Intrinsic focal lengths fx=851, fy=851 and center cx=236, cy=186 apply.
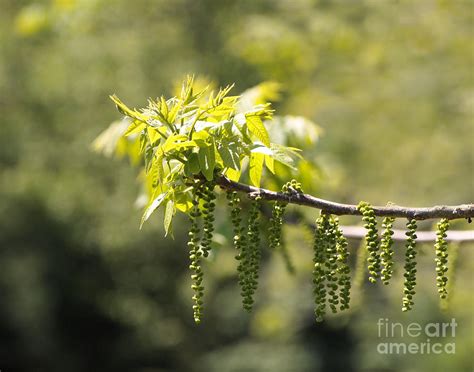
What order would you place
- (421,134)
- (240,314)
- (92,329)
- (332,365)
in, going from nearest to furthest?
(421,134), (332,365), (240,314), (92,329)

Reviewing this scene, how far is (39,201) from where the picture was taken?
2442cm

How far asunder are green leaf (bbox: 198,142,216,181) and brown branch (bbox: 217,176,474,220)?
9cm

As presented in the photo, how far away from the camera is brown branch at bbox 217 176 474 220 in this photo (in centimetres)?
246

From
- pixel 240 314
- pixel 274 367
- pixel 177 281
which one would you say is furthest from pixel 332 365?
pixel 177 281

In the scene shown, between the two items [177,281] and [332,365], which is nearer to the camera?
[332,365]

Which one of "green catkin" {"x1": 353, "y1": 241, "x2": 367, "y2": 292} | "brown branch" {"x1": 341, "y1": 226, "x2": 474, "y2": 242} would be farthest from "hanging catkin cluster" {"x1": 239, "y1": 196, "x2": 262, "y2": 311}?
"green catkin" {"x1": 353, "y1": 241, "x2": 367, "y2": 292}

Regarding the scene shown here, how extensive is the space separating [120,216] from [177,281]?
300cm

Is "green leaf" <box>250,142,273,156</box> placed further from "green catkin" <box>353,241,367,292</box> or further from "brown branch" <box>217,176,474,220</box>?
"green catkin" <box>353,241,367,292</box>

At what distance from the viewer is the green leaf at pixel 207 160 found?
8.41 feet

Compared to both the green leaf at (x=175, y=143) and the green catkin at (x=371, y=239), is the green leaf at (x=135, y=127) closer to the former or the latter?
the green leaf at (x=175, y=143)

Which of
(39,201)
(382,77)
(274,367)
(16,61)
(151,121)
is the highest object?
(16,61)

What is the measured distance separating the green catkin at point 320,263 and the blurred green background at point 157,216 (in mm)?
10175

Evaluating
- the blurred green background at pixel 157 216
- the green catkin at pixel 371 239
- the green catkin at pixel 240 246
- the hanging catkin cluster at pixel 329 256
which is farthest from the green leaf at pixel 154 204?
the blurred green background at pixel 157 216

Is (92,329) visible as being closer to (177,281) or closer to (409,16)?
(177,281)
